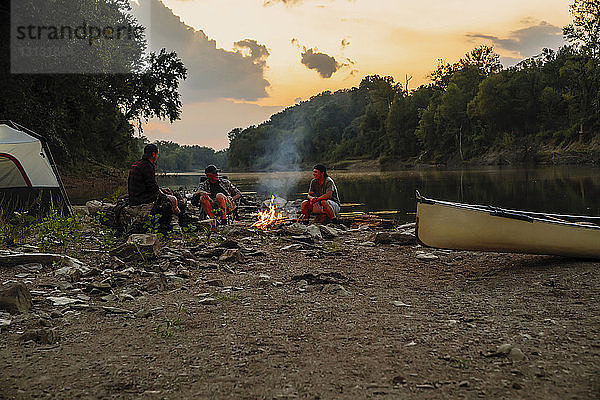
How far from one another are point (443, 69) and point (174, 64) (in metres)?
81.5

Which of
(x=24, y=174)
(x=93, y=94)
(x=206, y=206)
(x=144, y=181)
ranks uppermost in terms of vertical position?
(x=93, y=94)

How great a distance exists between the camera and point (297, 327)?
4574 millimetres

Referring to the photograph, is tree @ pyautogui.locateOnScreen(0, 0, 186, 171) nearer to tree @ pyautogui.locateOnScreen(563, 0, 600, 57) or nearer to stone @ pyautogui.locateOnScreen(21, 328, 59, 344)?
stone @ pyautogui.locateOnScreen(21, 328, 59, 344)

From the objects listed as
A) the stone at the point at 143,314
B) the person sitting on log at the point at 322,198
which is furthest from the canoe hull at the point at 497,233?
the person sitting on log at the point at 322,198

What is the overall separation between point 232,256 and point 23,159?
7414 mm

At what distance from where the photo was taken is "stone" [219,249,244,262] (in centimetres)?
783

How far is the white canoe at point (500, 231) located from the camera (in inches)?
249

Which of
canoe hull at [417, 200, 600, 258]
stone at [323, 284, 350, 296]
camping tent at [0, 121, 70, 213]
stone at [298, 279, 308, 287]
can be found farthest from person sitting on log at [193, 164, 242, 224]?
stone at [323, 284, 350, 296]

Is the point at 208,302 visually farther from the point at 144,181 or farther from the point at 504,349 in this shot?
the point at 144,181

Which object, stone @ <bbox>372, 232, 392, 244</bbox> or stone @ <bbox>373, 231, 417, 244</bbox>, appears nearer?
stone @ <bbox>373, 231, 417, 244</bbox>

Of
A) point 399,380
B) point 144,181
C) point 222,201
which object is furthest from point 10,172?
point 399,380

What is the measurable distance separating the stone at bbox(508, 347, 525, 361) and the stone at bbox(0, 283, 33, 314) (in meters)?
4.64

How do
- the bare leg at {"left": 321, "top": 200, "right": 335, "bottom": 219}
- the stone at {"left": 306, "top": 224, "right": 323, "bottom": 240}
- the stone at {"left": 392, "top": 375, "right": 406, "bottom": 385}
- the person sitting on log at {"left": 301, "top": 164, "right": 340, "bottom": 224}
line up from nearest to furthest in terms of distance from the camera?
1. the stone at {"left": 392, "top": 375, "right": 406, "bottom": 385}
2. the stone at {"left": 306, "top": 224, "right": 323, "bottom": 240}
3. the person sitting on log at {"left": 301, "top": 164, "right": 340, "bottom": 224}
4. the bare leg at {"left": 321, "top": 200, "right": 335, "bottom": 219}

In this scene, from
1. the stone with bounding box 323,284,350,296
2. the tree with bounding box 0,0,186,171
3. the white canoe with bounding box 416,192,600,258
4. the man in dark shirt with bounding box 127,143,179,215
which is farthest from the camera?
the tree with bounding box 0,0,186,171
